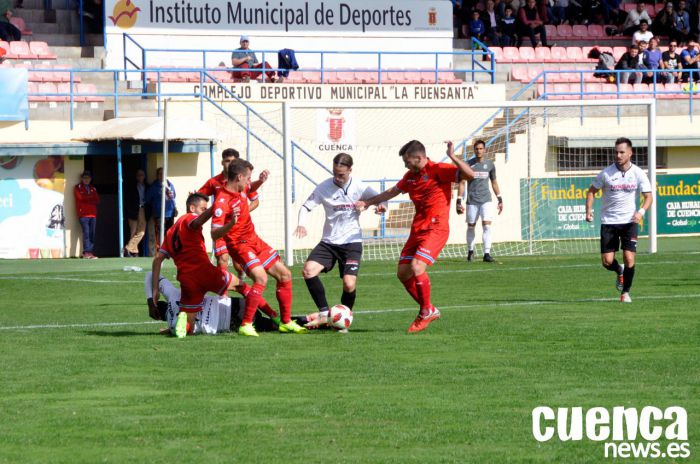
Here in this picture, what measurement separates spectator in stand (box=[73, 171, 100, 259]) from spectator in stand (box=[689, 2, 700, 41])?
19.5m

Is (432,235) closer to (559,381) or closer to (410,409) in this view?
(559,381)

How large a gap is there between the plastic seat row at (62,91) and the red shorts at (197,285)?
53.4 ft

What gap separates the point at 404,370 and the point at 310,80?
22.5 m

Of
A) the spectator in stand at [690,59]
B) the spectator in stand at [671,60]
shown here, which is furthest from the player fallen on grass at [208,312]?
the spectator in stand at [690,59]

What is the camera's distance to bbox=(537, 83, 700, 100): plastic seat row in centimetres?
3388

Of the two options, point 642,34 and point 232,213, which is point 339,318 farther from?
point 642,34

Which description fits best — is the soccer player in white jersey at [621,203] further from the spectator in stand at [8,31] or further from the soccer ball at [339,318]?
the spectator in stand at [8,31]

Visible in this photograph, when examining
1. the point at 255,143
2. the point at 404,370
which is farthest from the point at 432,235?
the point at 255,143

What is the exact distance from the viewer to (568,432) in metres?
7.88

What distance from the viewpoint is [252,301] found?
12875mm

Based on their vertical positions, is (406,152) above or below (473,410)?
above

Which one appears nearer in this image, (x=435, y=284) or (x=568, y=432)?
(x=568, y=432)

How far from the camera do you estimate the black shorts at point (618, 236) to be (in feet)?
53.6

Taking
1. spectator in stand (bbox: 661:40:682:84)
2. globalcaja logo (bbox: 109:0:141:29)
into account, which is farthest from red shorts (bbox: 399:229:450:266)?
spectator in stand (bbox: 661:40:682:84)
